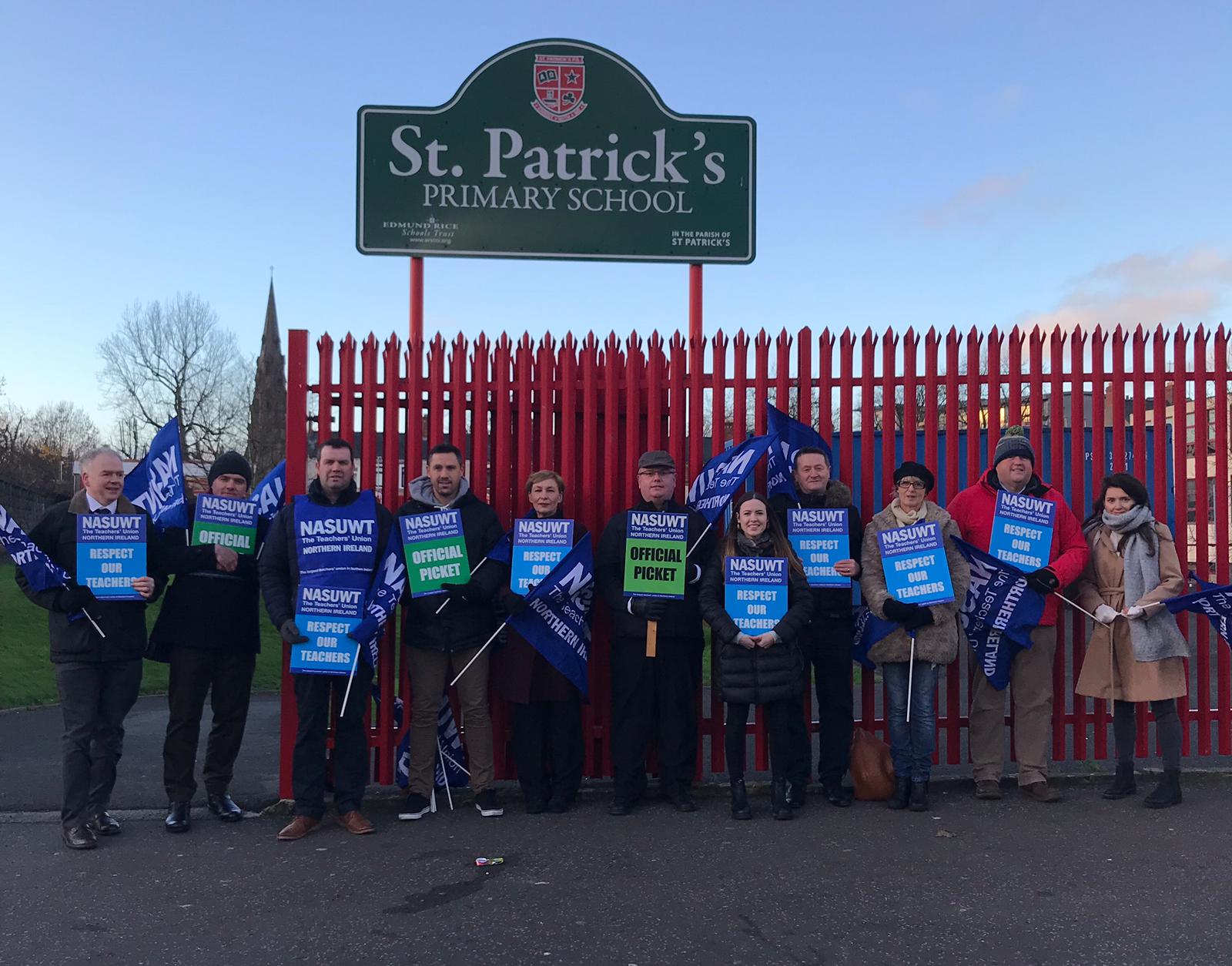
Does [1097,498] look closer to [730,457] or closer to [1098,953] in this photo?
[730,457]

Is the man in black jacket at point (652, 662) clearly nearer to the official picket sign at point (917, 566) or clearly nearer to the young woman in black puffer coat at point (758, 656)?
the young woman in black puffer coat at point (758, 656)

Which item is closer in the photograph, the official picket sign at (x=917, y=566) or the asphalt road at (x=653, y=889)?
the asphalt road at (x=653, y=889)

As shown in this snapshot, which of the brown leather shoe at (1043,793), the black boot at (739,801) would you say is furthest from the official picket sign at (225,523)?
the brown leather shoe at (1043,793)

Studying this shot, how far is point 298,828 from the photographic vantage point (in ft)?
17.8

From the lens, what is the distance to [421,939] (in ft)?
13.3

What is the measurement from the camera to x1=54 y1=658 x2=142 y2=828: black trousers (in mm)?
5367

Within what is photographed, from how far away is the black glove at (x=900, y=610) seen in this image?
5.66 meters

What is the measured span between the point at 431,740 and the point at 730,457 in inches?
89.8

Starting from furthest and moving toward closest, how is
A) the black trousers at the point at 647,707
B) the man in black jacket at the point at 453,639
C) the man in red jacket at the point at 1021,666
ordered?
1. the man in red jacket at the point at 1021,666
2. the black trousers at the point at 647,707
3. the man in black jacket at the point at 453,639

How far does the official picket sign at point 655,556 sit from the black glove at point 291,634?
1.70 metres

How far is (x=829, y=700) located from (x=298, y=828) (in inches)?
114

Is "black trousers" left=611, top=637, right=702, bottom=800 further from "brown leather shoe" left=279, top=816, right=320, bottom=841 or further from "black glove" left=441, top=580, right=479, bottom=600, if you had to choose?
"brown leather shoe" left=279, top=816, right=320, bottom=841

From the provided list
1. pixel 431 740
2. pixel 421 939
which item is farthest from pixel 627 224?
pixel 421 939

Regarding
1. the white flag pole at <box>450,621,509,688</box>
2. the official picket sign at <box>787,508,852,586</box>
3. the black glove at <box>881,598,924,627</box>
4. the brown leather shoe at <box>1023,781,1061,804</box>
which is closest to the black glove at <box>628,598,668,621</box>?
the white flag pole at <box>450,621,509,688</box>
